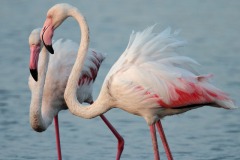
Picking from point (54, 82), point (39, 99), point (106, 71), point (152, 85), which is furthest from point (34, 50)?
point (106, 71)

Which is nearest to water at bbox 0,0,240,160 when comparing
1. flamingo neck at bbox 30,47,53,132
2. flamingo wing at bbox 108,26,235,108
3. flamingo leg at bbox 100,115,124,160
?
flamingo leg at bbox 100,115,124,160

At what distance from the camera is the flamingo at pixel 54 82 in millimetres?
8727

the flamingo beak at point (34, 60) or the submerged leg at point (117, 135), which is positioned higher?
the flamingo beak at point (34, 60)

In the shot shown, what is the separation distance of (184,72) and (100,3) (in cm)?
814

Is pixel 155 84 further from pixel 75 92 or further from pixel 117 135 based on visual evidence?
pixel 117 135

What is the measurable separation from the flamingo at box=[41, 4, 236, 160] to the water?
1.49 metres

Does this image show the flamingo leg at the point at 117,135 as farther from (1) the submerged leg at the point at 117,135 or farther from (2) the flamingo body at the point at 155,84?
(2) the flamingo body at the point at 155,84

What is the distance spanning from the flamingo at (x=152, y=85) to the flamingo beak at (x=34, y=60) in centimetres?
26

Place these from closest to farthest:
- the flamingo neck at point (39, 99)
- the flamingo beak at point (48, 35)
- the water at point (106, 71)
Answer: the flamingo beak at point (48, 35)
the flamingo neck at point (39, 99)
the water at point (106, 71)

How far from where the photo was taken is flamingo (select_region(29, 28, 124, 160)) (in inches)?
344

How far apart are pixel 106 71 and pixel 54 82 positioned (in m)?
3.27

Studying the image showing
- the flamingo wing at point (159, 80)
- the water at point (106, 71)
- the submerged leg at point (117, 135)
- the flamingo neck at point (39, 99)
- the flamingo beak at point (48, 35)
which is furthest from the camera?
the water at point (106, 71)

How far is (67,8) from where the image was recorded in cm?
843

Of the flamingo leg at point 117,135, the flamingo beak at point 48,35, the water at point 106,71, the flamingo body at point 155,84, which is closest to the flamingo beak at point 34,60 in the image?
the flamingo beak at point 48,35
